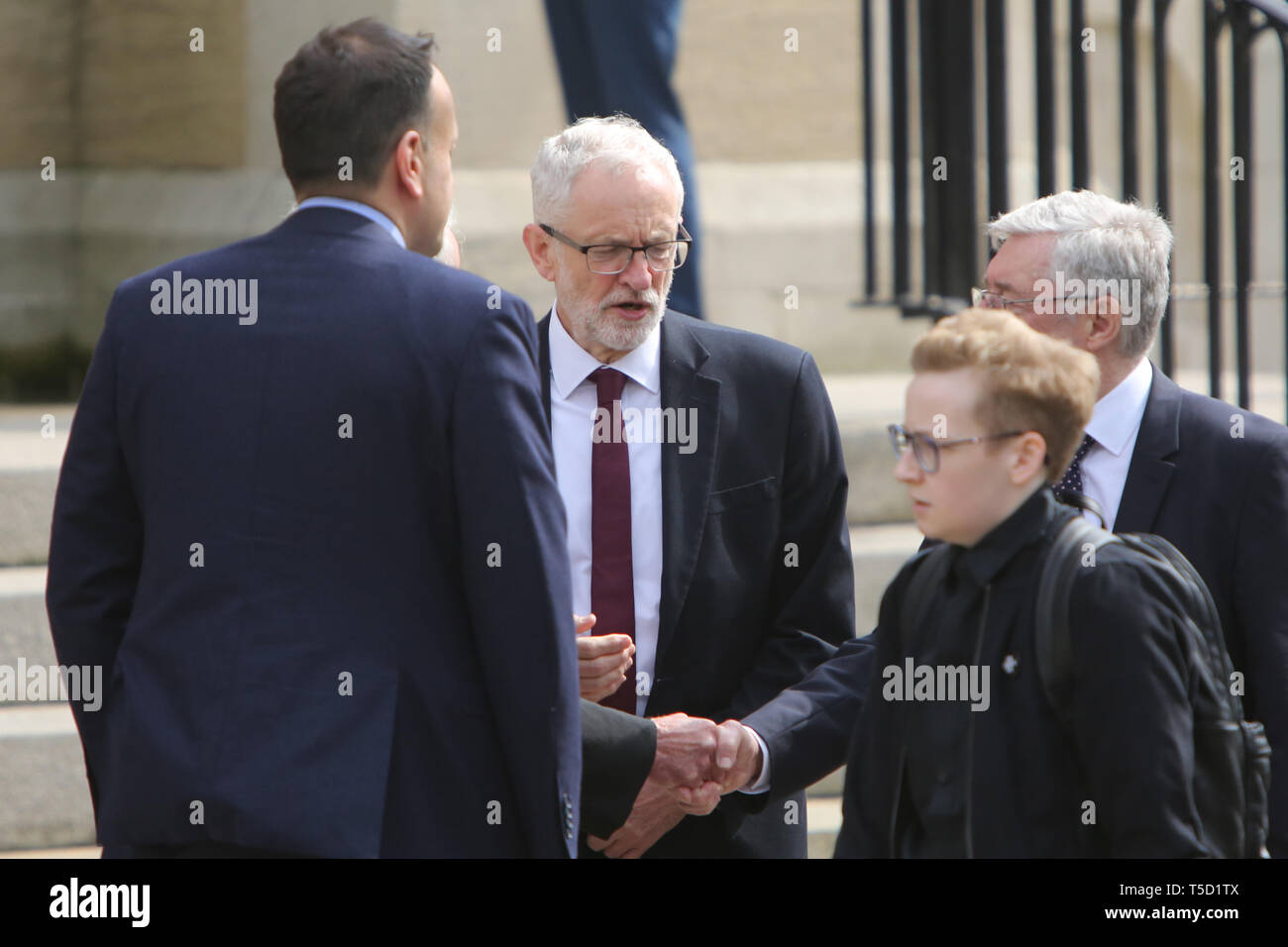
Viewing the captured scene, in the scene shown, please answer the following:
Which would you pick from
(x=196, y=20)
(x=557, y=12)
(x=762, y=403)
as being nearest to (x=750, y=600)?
(x=762, y=403)

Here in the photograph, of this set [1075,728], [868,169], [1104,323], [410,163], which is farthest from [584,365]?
[868,169]

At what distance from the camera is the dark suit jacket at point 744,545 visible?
9.49 feet

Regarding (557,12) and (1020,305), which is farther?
(557,12)

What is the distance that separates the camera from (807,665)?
295 cm

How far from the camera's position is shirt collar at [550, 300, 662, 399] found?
2967mm

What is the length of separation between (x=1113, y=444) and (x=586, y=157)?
3.17 feet

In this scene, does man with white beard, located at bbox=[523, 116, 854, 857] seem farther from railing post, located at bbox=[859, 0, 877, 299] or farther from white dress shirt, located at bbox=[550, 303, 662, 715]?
railing post, located at bbox=[859, 0, 877, 299]

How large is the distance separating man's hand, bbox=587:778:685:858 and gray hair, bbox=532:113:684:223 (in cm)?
98

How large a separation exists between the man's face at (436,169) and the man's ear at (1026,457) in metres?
0.87

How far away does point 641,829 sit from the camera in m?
2.85

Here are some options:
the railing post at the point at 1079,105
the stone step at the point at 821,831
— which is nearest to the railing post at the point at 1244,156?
the railing post at the point at 1079,105
